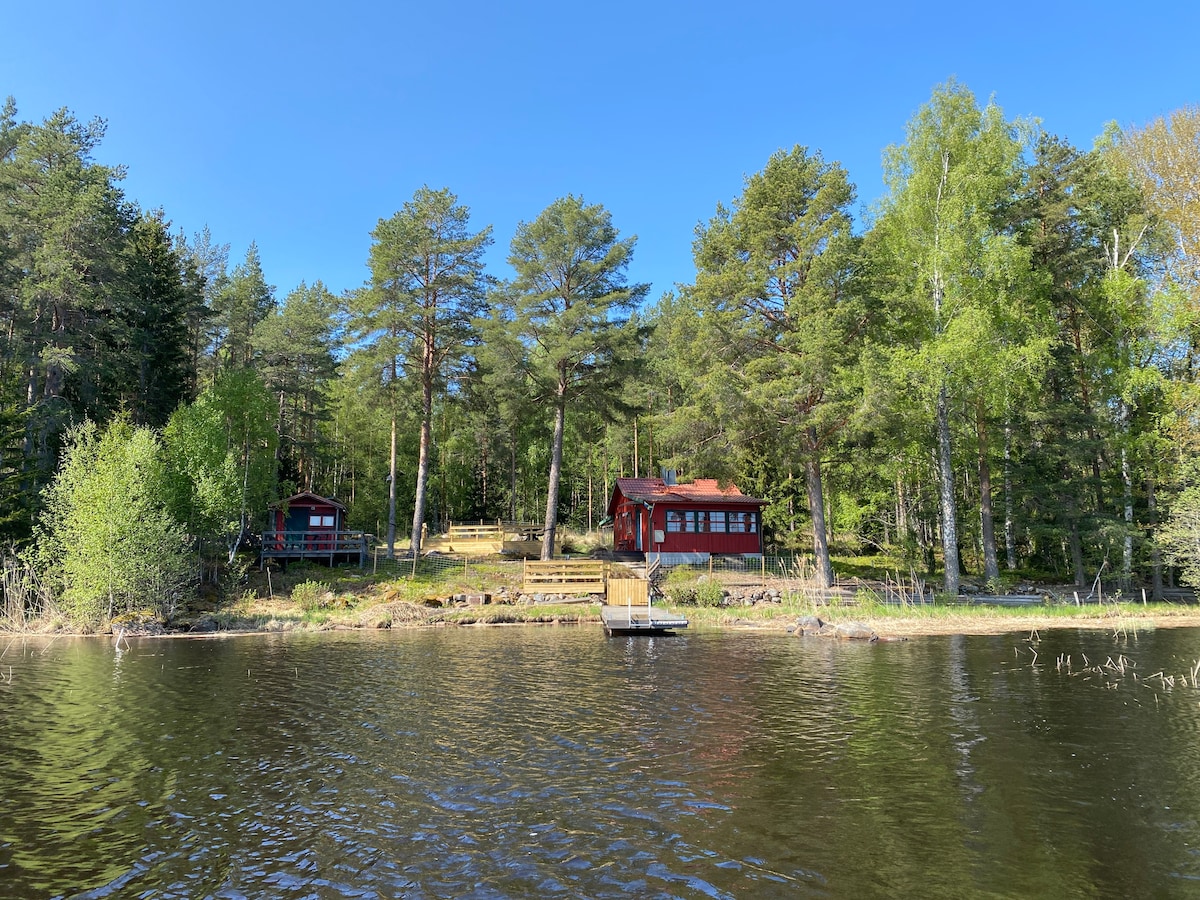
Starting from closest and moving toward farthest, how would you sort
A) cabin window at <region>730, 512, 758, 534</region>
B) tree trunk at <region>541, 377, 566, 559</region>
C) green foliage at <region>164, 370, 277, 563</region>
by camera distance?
green foliage at <region>164, 370, 277, 563</region> < tree trunk at <region>541, 377, 566, 559</region> < cabin window at <region>730, 512, 758, 534</region>

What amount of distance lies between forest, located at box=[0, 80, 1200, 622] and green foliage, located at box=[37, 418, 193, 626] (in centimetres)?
10

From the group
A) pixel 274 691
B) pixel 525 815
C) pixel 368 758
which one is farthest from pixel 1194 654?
pixel 274 691

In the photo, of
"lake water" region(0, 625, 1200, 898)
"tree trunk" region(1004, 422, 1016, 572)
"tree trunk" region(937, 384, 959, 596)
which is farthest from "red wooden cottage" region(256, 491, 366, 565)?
"tree trunk" region(1004, 422, 1016, 572)

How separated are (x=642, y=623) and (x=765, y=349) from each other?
45.8ft

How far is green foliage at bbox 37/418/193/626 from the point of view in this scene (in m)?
23.3

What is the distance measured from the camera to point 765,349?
99.5 feet

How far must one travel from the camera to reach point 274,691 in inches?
574

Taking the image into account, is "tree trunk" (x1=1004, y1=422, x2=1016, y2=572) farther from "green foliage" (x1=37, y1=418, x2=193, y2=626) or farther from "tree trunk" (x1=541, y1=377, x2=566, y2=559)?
"green foliage" (x1=37, y1=418, x2=193, y2=626)

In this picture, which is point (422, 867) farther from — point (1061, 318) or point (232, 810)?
point (1061, 318)

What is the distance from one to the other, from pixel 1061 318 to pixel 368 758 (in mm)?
35403

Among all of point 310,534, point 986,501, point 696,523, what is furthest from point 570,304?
point 986,501

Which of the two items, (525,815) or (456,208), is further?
(456,208)

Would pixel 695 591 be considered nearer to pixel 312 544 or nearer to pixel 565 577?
pixel 565 577

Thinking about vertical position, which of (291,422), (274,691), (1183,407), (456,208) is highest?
(456,208)
